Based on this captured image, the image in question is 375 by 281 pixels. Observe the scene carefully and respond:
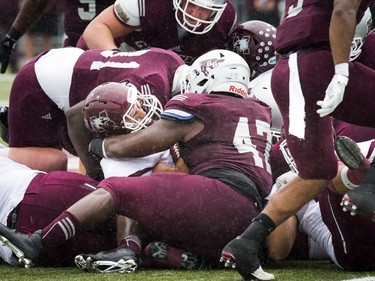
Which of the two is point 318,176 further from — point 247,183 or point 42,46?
point 42,46

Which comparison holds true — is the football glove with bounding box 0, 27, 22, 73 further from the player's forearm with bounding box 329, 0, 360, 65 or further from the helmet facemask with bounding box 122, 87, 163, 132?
the player's forearm with bounding box 329, 0, 360, 65

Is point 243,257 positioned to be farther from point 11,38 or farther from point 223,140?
point 11,38

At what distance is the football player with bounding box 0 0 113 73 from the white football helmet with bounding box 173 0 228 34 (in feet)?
3.28

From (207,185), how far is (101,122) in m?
0.66

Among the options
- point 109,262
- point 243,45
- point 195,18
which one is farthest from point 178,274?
point 243,45

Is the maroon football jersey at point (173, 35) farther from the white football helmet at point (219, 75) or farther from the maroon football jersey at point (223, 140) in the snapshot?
the maroon football jersey at point (223, 140)

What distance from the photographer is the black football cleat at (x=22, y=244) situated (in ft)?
14.3

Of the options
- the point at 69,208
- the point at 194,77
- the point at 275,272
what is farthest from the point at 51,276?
the point at 194,77

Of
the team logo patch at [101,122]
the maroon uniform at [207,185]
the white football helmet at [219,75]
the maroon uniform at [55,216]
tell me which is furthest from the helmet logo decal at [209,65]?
the maroon uniform at [55,216]

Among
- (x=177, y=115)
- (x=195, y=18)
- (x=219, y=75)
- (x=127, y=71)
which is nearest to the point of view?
(x=177, y=115)

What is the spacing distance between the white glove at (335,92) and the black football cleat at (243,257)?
0.60 meters

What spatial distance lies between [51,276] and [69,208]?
0.29 meters

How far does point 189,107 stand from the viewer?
186 inches

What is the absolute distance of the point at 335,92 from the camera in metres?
4.02
